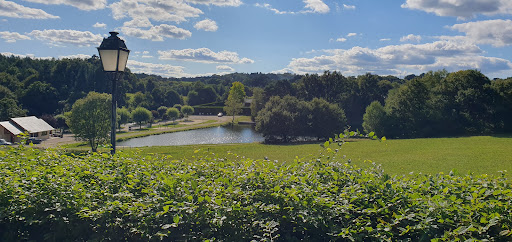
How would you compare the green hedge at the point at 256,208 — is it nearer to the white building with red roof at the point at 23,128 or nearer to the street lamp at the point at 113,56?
the street lamp at the point at 113,56

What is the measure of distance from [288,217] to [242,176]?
76 centimetres

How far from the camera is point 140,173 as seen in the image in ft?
13.5

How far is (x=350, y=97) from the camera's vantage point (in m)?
64.0

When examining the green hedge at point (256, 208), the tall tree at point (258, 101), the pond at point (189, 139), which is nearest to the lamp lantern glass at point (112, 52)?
the green hedge at point (256, 208)

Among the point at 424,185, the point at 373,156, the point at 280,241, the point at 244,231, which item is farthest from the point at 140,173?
the point at 373,156

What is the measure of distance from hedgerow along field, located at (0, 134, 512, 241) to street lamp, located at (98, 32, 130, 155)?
9.37 ft

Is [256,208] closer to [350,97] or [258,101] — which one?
[350,97]

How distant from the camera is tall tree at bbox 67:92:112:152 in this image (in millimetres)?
31875

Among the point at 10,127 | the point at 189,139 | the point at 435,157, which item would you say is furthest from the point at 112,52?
the point at 10,127

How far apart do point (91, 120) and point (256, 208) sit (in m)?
32.7

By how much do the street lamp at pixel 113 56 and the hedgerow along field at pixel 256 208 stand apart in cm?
286

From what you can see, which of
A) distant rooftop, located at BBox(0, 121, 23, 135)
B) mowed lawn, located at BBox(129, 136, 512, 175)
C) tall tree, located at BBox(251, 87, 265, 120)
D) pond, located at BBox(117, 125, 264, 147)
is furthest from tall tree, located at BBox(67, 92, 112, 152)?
tall tree, located at BBox(251, 87, 265, 120)

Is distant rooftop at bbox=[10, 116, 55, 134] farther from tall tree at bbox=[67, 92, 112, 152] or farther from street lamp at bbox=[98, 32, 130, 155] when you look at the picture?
street lamp at bbox=[98, 32, 130, 155]

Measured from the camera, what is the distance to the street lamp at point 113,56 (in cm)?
661
